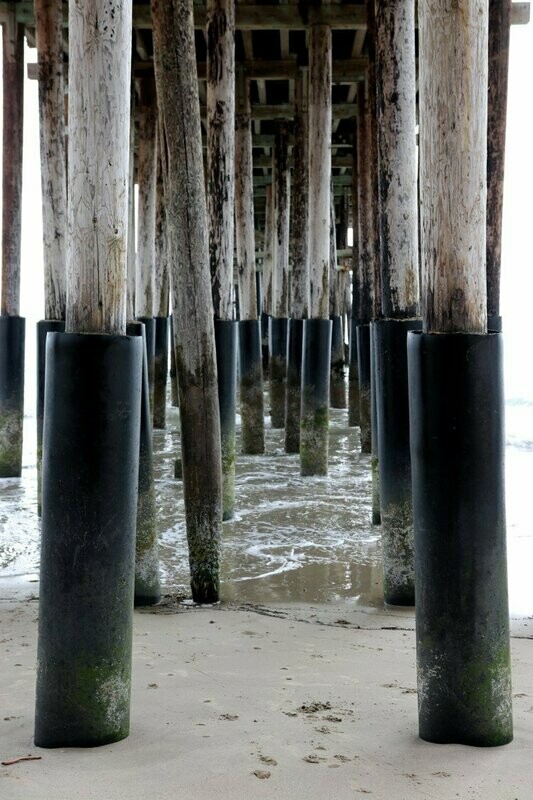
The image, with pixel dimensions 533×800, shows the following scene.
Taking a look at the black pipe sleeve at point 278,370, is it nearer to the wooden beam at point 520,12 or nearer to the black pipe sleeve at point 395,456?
the wooden beam at point 520,12

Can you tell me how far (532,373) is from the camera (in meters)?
34.7

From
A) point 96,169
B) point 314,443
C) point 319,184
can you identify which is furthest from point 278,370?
point 96,169

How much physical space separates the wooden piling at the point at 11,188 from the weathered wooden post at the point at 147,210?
100 inches

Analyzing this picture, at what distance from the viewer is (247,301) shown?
12.1 meters

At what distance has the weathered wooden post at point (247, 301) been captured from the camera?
10.9 metres

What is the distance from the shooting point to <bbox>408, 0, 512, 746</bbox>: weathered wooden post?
9.26ft

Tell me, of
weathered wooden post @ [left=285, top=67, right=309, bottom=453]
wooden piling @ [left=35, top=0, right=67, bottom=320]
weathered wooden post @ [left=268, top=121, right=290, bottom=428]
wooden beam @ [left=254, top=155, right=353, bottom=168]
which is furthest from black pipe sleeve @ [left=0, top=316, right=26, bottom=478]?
wooden beam @ [left=254, top=155, right=353, bottom=168]

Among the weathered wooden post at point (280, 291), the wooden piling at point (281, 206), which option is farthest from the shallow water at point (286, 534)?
the wooden piling at point (281, 206)

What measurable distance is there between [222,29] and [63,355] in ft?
18.2

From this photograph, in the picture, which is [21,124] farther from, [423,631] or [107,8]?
[423,631]

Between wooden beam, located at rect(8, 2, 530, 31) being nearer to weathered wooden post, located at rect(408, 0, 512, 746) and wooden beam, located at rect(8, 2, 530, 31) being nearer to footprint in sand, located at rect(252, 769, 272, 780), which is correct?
weathered wooden post, located at rect(408, 0, 512, 746)

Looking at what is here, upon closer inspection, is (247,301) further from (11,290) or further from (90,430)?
(90,430)

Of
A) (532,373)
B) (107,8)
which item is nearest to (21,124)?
(107,8)

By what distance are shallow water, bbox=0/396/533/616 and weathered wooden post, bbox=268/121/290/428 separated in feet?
9.49
